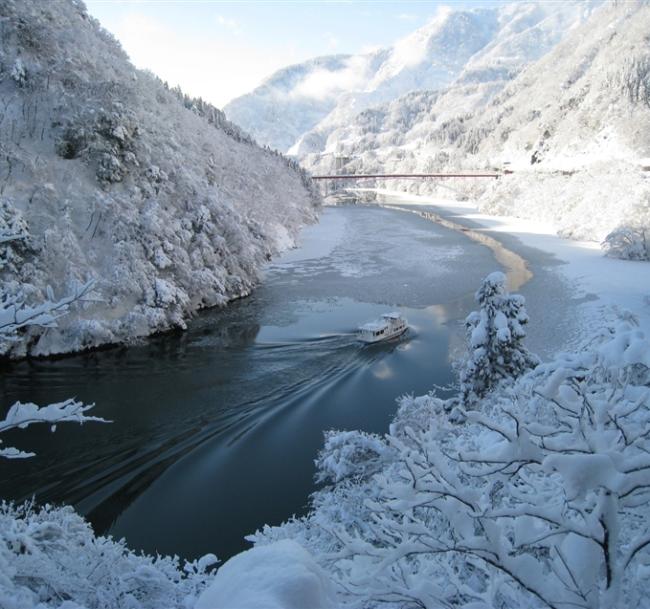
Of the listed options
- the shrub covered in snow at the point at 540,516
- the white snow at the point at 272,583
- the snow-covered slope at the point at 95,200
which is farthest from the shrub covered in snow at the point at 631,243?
the white snow at the point at 272,583

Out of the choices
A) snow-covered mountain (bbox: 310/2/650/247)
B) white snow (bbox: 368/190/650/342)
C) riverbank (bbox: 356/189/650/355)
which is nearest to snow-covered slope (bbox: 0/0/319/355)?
riverbank (bbox: 356/189/650/355)

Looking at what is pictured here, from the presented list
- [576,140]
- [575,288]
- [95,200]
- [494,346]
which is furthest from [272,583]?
[576,140]

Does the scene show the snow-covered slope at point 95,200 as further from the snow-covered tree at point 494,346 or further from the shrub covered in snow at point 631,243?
the shrub covered in snow at point 631,243

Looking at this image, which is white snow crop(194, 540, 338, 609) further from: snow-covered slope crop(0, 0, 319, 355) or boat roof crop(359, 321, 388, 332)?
boat roof crop(359, 321, 388, 332)

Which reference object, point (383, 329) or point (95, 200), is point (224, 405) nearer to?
point (383, 329)

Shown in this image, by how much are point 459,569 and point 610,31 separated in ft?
611

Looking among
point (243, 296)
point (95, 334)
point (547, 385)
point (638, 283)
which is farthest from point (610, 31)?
point (547, 385)

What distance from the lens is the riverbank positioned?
89.9 feet

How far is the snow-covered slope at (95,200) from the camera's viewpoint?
2803 centimetres

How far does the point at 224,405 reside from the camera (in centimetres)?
2145

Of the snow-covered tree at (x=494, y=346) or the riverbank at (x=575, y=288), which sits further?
the riverbank at (x=575, y=288)

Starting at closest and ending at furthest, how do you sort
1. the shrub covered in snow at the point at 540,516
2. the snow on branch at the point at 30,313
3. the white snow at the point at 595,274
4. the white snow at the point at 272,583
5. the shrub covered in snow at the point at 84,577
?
1. the shrub covered in snow at the point at 540,516
2. the white snow at the point at 272,583
3. the snow on branch at the point at 30,313
4. the shrub covered in snow at the point at 84,577
5. the white snow at the point at 595,274

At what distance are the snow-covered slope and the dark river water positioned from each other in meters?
2.43

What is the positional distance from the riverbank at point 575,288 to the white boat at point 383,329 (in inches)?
294
